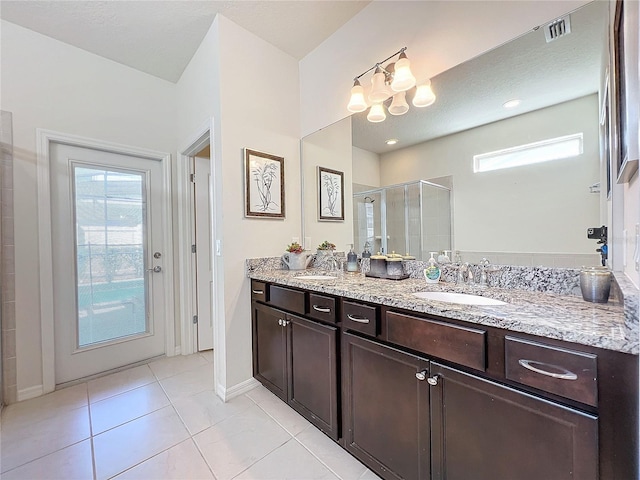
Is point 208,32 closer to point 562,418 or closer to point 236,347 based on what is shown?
point 236,347

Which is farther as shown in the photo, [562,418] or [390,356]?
[390,356]

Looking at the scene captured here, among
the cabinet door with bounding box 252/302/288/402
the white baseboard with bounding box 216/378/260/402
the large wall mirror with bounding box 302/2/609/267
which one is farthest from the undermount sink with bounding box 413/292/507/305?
the white baseboard with bounding box 216/378/260/402

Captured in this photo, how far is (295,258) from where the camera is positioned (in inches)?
88.6

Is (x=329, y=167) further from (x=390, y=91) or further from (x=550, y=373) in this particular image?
(x=550, y=373)

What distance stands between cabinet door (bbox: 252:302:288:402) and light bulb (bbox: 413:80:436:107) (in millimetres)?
1609

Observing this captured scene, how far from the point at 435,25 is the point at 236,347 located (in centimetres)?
252

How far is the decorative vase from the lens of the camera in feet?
7.39

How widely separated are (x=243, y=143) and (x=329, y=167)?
29.3 inches

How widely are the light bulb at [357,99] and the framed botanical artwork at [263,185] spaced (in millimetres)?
754

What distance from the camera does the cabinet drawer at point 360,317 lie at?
1.22 metres

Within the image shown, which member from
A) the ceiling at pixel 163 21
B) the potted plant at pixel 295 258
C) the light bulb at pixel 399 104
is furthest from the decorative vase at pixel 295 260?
the ceiling at pixel 163 21

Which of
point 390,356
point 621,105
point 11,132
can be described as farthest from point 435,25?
point 11,132

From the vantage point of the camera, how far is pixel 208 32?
2.12 meters

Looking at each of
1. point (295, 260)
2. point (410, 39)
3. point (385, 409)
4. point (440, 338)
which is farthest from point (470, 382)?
point (410, 39)
